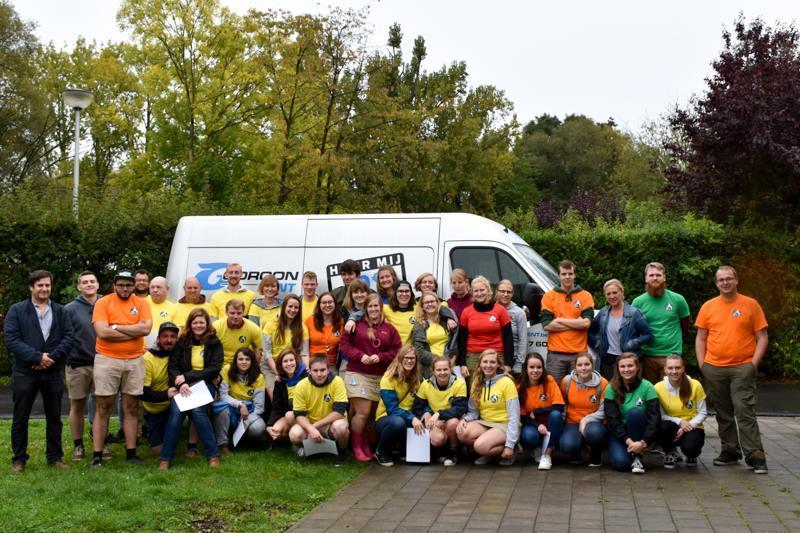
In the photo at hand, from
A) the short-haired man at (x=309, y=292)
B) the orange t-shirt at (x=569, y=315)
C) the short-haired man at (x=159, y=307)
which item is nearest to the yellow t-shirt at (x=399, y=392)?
the short-haired man at (x=309, y=292)

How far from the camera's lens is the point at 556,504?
23.9ft

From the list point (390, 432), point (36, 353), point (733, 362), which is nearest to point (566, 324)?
point (733, 362)

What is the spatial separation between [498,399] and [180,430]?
125 inches

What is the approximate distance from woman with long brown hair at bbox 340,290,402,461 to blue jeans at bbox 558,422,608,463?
198 cm

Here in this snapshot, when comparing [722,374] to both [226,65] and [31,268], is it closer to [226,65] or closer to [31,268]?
[31,268]

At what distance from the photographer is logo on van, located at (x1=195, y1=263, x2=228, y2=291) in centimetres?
1182

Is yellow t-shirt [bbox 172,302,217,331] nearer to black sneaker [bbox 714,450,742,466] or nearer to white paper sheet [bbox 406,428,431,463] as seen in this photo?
white paper sheet [bbox 406,428,431,463]

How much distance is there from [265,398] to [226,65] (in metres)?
18.2

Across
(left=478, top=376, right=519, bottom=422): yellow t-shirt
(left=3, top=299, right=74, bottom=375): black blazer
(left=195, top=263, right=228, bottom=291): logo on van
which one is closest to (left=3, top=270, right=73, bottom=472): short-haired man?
(left=3, top=299, right=74, bottom=375): black blazer

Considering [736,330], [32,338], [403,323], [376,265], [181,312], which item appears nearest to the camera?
[32,338]

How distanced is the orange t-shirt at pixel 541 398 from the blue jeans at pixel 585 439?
0.27 m

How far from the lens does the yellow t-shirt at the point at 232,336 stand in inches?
390

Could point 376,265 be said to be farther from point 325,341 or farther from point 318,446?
point 318,446

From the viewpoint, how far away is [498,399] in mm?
9078
